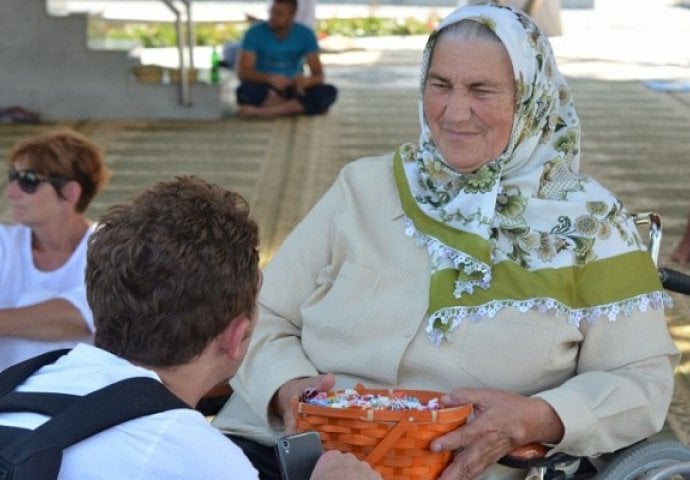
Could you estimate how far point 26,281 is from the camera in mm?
3789

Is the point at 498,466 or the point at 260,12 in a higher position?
the point at 498,466

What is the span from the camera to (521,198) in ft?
9.39


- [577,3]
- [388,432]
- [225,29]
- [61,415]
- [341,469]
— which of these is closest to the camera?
[61,415]

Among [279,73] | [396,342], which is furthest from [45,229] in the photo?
[279,73]

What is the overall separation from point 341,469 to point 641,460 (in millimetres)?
836

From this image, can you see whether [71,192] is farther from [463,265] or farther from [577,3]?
[577,3]

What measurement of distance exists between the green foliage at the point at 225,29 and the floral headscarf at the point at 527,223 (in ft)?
36.9

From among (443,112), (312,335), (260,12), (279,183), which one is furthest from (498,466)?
(260,12)

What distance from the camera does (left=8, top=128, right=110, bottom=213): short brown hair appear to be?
3.81 m

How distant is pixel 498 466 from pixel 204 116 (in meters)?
8.47

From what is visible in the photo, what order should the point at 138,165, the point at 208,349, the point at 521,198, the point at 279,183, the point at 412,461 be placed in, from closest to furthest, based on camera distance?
the point at 208,349 < the point at 412,461 < the point at 521,198 < the point at 279,183 < the point at 138,165

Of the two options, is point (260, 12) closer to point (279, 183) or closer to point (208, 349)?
point (279, 183)

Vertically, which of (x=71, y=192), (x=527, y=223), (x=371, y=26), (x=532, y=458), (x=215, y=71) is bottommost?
(x=371, y=26)

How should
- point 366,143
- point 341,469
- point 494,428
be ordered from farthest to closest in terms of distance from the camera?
point 366,143 < point 494,428 < point 341,469
